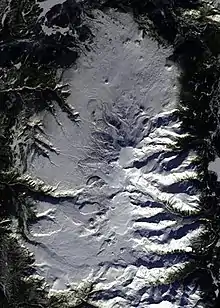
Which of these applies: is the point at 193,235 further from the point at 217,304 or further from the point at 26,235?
the point at 26,235

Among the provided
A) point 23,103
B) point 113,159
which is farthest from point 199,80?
point 23,103

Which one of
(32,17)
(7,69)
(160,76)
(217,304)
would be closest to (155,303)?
(217,304)

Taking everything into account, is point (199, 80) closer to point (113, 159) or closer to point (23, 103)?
point (113, 159)

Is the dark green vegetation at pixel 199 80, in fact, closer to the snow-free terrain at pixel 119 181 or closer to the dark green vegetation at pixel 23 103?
the snow-free terrain at pixel 119 181

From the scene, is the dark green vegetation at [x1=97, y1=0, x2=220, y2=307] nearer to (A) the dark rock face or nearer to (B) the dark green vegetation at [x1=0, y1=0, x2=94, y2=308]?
(A) the dark rock face

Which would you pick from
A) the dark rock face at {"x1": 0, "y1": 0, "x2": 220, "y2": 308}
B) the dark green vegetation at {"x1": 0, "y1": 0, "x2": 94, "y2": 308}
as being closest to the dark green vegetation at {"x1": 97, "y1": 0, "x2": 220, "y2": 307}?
the dark rock face at {"x1": 0, "y1": 0, "x2": 220, "y2": 308}

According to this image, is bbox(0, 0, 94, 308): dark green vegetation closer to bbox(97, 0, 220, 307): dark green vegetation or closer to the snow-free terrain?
the snow-free terrain
